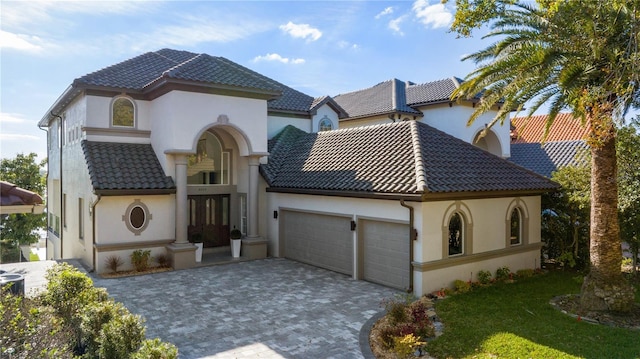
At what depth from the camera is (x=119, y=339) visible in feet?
22.4

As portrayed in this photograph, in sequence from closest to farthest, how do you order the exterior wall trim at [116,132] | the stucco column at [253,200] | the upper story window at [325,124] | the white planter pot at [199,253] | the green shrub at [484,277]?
the green shrub at [484,277] → the exterior wall trim at [116,132] → the white planter pot at [199,253] → the stucco column at [253,200] → the upper story window at [325,124]

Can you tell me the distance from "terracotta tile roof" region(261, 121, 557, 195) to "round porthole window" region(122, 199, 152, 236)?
17.1 feet

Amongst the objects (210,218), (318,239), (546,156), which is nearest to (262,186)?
(210,218)

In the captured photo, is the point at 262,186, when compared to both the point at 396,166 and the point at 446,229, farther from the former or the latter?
the point at 446,229

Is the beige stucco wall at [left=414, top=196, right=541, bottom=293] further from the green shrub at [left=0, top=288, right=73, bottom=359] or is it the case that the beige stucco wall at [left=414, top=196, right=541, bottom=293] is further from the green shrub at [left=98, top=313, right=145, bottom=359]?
the green shrub at [left=0, top=288, right=73, bottom=359]

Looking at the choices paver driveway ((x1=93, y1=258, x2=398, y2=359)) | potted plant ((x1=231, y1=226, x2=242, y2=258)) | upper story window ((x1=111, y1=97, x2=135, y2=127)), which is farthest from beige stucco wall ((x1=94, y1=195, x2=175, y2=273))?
upper story window ((x1=111, y1=97, x2=135, y2=127))

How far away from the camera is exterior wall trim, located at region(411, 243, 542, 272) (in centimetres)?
1285

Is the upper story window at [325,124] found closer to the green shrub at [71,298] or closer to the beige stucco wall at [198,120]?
the beige stucco wall at [198,120]

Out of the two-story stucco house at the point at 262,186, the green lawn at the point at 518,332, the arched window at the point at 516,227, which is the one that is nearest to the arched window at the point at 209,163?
the two-story stucco house at the point at 262,186

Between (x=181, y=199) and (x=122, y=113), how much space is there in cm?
458

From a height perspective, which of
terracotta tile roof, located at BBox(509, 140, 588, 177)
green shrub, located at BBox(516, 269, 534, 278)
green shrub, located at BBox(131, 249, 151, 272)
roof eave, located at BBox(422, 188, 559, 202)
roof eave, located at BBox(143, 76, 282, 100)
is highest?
roof eave, located at BBox(143, 76, 282, 100)

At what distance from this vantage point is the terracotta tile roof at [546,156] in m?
27.5

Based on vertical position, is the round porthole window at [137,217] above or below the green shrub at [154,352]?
above

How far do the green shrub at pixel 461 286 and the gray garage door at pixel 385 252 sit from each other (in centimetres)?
159
